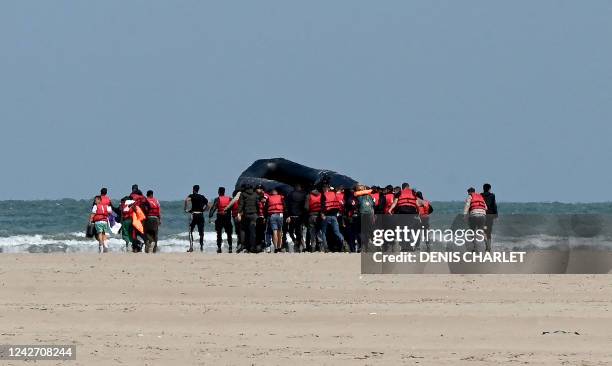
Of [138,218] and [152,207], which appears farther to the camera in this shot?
[138,218]

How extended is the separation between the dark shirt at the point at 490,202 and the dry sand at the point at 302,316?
4322 mm

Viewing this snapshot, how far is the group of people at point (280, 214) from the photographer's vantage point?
1261 inches

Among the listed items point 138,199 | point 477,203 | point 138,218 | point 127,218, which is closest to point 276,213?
point 138,199

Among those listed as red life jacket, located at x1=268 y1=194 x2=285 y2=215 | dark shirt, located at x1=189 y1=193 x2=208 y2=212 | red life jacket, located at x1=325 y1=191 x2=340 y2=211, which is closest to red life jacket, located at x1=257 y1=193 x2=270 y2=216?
red life jacket, located at x1=268 y1=194 x2=285 y2=215

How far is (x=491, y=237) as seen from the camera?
27203 mm

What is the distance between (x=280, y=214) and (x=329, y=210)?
1.05 m

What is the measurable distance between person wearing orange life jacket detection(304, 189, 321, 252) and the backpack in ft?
2.89

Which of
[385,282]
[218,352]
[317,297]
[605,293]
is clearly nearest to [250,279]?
[385,282]

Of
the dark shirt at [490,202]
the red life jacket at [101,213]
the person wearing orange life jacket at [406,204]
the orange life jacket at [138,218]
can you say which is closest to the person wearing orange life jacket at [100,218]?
the red life jacket at [101,213]

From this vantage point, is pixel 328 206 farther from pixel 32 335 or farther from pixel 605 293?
pixel 32 335

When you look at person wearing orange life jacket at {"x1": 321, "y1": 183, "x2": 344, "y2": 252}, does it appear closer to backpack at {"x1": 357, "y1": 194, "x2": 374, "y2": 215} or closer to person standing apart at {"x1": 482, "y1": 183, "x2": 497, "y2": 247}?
backpack at {"x1": 357, "y1": 194, "x2": 374, "y2": 215}

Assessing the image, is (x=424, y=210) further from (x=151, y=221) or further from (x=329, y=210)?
(x=151, y=221)

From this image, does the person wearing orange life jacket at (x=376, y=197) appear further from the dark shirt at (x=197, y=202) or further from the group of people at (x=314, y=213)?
the dark shirt at (x=197, y=202)

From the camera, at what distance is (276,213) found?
32188 mm
